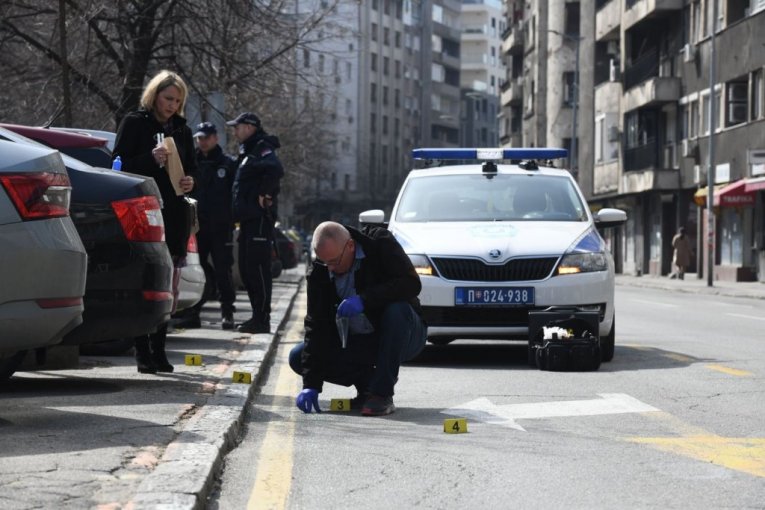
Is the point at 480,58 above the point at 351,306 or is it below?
above

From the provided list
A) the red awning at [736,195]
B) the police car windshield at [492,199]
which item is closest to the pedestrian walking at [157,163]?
the police car windshield at [492,199]

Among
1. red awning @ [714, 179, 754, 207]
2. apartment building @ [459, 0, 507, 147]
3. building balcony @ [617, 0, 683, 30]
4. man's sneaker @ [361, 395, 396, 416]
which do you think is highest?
apartment building @ [459, 0, 507, 147]

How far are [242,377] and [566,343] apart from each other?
2.92m

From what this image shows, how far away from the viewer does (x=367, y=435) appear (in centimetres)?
843

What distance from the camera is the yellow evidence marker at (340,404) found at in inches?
376

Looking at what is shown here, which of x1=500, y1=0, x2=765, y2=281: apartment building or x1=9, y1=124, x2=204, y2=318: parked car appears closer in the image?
x1=9, y1=124, x2=204, y2=318: parked car

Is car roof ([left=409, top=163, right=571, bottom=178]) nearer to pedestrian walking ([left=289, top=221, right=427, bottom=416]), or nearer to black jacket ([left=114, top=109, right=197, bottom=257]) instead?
black jacket ([left=114, top=109, right=197, bottom=257])

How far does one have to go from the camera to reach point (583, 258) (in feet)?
43.0

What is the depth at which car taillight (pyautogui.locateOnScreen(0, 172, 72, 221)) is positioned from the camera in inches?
298

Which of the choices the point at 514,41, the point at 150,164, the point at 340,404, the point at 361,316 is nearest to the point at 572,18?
the point at 514,41

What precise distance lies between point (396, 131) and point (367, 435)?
437 ft

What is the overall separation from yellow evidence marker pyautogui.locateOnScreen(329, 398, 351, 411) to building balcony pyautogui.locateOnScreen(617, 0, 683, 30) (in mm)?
50792

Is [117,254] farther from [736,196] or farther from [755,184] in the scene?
[736,196]

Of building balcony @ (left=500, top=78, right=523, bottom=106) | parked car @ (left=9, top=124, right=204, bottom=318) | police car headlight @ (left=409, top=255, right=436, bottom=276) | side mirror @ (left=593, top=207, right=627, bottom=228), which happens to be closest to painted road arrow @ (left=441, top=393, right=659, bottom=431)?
police car headlight @ (left=409, top=255, right=436, bottom=276)
